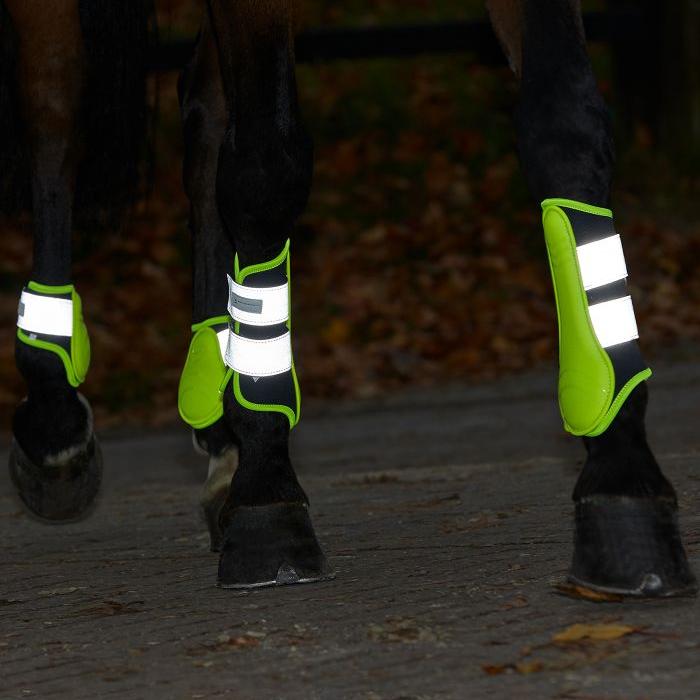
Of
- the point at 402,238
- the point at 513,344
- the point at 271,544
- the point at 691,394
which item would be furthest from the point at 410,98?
the point at 271,544

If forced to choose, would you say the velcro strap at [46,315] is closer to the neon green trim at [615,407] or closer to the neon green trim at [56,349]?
the neon green trim at [56,349]

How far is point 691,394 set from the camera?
20.3 feet

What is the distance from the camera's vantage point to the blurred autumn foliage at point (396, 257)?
787 centimetres

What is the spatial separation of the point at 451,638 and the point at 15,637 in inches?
31.6

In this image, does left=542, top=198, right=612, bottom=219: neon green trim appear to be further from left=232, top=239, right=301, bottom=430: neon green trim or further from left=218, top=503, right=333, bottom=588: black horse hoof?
left=218, top=503, right=333, bottom=588: black horse hoof

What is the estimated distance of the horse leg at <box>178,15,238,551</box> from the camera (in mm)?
3539

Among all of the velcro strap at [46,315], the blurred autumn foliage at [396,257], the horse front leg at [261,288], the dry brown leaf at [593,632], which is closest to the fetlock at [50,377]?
the velcro strap at [46,315]

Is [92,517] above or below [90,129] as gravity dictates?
below

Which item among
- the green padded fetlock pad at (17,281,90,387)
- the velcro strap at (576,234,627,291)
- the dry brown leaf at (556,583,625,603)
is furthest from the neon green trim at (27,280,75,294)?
the dry brown leaf at (556,583,625,603)

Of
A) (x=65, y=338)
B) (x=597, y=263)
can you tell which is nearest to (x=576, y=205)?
(x=597, y=263)

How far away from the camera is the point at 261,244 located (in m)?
3.01

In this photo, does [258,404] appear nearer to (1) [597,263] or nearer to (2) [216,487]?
(2) [216,487]

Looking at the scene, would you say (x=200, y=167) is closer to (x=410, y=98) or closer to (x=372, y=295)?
(x=372, y=295)

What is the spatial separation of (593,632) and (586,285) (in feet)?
2.06
